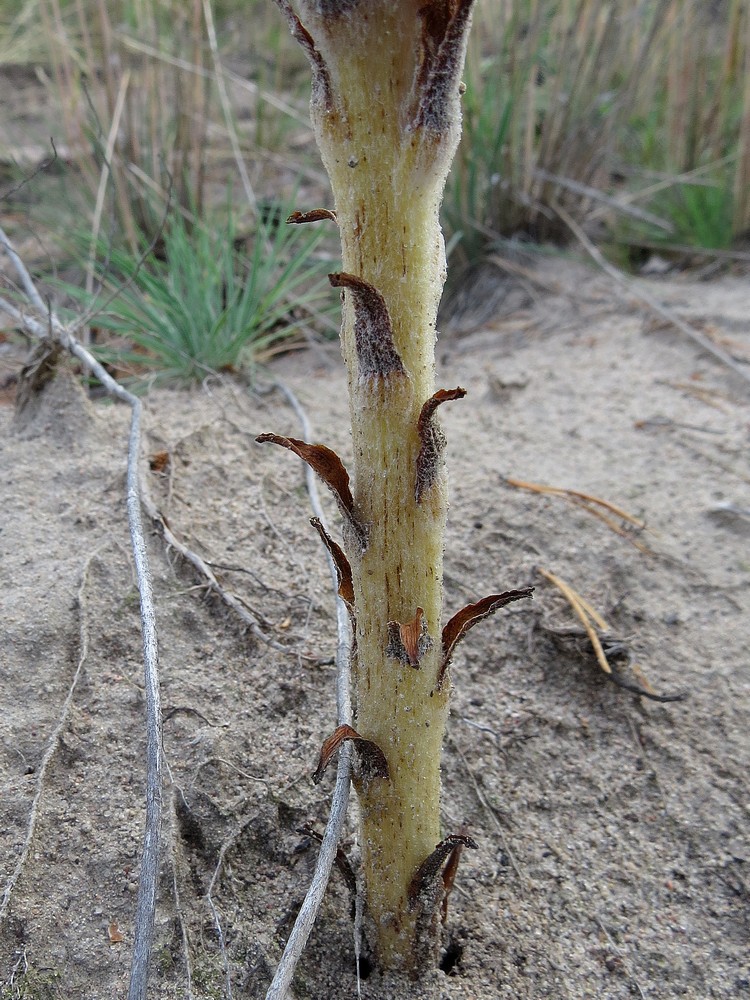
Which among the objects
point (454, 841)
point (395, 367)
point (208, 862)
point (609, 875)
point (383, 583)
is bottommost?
point (609, 875)

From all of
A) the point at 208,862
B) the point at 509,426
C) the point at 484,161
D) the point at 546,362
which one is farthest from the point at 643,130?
the point at 208,862

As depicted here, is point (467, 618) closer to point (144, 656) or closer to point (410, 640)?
point (410, 640)

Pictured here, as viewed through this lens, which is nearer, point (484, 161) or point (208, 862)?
point (208, 862)

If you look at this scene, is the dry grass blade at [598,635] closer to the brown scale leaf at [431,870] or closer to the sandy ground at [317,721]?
the sandy ground at [317,721]

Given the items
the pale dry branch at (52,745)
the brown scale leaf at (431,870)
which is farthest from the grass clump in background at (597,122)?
the brown scale leaf at (431,870)

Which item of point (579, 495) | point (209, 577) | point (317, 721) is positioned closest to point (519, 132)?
point (579, 495)

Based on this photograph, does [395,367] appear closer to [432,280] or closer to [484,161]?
[432,280]
